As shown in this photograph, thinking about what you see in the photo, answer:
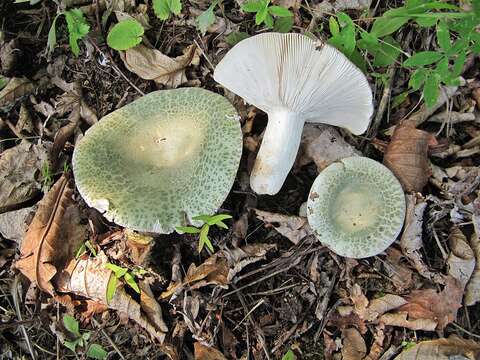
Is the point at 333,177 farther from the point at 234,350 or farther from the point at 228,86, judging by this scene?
the point at 234,350

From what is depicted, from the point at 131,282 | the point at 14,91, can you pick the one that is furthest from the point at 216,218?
the point at 14,91

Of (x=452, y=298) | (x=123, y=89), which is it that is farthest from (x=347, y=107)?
(x=123, y=89)

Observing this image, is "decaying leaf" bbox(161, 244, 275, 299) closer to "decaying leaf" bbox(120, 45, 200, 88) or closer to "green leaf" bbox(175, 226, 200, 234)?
"green leaf" bbox(175, 226, 200, 234)

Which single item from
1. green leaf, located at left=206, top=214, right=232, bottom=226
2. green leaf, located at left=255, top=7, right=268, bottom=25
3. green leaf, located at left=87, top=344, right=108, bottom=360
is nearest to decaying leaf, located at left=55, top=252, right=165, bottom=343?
green leaf, located at left=87, top=344, right=108, bottom=360

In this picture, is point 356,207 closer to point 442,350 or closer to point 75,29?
point 442,350

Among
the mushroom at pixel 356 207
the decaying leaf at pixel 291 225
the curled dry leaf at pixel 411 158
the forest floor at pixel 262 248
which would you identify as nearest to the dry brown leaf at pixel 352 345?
the forest floor at pixel 262 248

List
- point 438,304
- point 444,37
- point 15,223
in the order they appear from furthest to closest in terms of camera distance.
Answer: point 15,223, point 438,304, point 444,37
